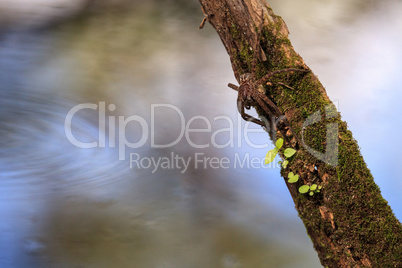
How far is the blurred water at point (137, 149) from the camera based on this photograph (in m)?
2.50

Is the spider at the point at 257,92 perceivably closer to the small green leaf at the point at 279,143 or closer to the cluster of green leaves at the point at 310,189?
the small green leaf at the point at 279,143

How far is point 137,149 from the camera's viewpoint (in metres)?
2.98

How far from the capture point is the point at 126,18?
3.57 meters

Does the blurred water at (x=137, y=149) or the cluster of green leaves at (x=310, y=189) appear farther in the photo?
the blurred water at (x=137, y=149)

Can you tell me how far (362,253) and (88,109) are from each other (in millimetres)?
2424

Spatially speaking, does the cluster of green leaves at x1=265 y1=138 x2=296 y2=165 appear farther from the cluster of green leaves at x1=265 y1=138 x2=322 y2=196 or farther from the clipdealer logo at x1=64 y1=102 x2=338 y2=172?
the clipdealer logo at x1=64 y1=102 x2=338 y2=172

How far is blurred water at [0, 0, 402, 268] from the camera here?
250 cm

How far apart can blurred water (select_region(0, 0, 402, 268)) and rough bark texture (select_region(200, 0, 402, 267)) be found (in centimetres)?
134

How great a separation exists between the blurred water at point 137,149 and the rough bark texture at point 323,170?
134 cm

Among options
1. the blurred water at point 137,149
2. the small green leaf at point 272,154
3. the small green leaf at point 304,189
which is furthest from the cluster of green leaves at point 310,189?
the blurred water at point 137,149

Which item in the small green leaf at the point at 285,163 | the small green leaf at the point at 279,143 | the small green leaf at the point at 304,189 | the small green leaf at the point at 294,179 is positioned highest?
the small green leaf at the point at 279,143

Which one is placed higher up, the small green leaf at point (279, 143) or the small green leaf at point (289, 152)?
the small green leaf at point (279, 143)

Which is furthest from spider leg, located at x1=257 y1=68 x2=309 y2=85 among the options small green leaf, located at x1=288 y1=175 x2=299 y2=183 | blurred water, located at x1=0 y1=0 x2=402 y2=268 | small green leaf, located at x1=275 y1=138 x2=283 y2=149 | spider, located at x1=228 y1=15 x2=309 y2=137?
blurred water, located at x1=0 y1=0 x2=402 y2=268

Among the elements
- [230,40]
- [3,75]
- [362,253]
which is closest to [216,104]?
[3,75]
